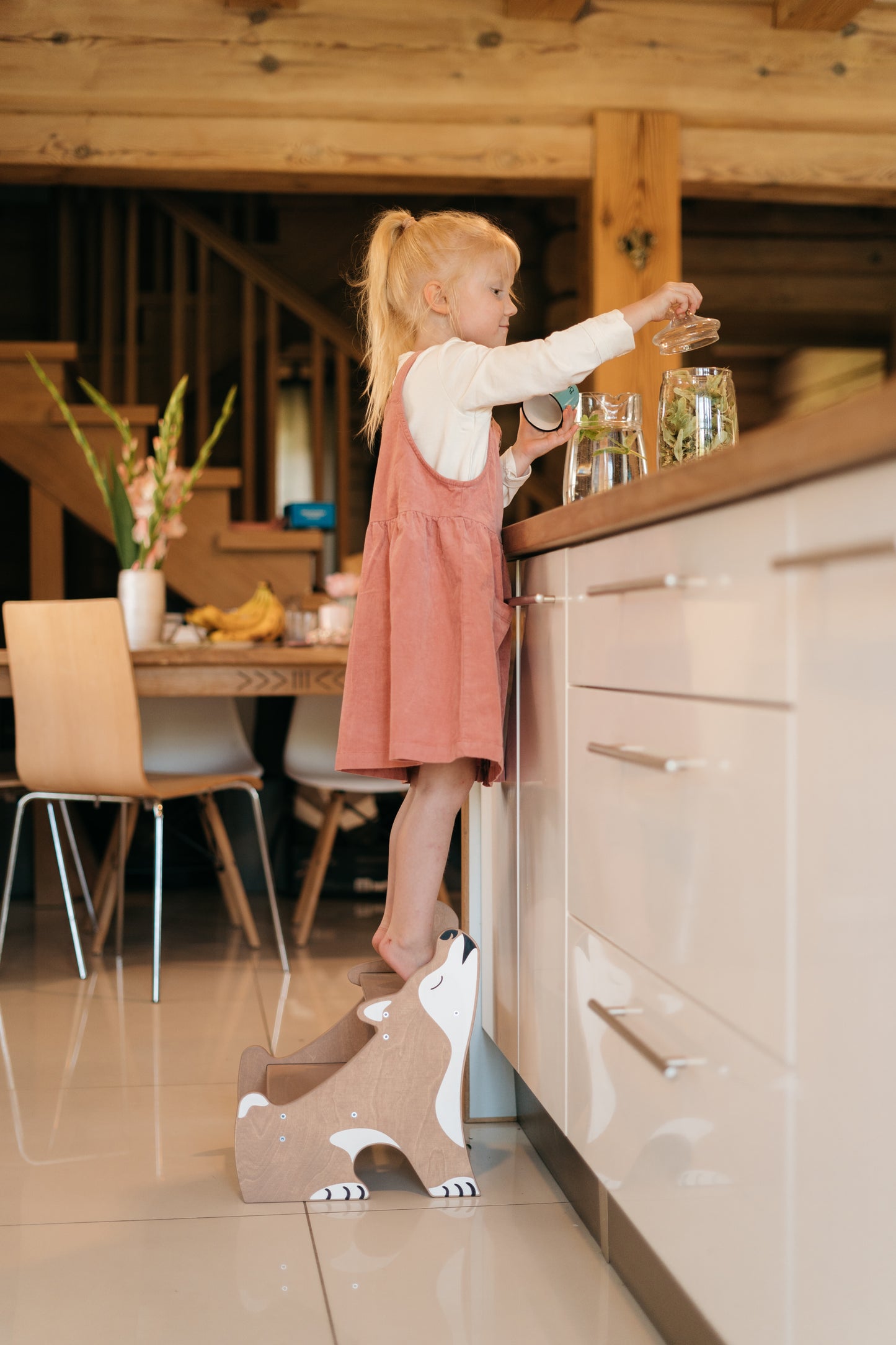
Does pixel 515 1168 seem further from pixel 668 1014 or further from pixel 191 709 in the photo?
pixel 191 709

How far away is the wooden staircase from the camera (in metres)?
4.29

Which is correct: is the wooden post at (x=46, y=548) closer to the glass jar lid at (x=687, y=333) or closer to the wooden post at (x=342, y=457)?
the wooden post at (x=342, y=457)

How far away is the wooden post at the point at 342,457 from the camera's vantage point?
4684 mm

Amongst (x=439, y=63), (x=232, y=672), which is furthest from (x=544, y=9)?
(x=232, y=672)

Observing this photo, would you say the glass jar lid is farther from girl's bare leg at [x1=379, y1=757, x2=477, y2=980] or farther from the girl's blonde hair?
girl's bare leg at [x1=379, y1=757, x2=477, y2=980]

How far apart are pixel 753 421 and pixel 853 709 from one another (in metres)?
6.04

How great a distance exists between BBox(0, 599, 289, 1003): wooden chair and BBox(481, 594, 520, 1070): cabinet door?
0.96 m

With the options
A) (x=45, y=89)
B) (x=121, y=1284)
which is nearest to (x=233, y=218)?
(x=45, y=89)

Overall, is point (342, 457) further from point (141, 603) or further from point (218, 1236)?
point (218, 1236)

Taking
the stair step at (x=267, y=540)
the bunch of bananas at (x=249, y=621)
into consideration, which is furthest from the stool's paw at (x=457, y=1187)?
→ the stair step at (x=267, y=540)

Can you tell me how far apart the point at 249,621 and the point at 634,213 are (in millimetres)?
1762

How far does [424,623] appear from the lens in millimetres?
1608

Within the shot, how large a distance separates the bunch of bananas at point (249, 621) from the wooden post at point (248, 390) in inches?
54.4

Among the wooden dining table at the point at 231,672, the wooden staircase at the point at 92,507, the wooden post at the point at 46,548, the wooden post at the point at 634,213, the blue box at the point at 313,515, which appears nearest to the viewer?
the wooden dining table at the point at 231,672
